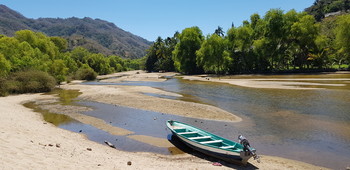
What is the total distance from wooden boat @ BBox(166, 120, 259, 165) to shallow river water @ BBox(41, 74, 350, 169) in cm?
143

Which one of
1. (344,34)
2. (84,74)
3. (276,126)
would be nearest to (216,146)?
(276,126)

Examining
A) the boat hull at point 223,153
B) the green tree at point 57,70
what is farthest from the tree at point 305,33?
the boat hull at point 223,153

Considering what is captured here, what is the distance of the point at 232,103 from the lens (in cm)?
2970

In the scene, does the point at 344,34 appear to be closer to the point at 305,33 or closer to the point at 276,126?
the point at 305,33

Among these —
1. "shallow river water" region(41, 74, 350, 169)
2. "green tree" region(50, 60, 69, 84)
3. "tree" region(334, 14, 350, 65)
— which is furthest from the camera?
"tree" region(334, 14, 350, 65)

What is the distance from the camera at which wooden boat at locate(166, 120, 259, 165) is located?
11.9m

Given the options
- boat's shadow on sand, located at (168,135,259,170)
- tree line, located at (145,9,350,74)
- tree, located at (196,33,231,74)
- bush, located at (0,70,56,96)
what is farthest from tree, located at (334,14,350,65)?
bush, located at (0,70,56,96)

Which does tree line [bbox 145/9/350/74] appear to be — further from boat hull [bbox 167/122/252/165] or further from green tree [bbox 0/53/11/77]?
boat hull [bbox 167/122/252/165]

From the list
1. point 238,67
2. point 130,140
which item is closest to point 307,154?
point 130,140

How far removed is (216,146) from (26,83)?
1549 inches

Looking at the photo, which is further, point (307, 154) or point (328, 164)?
point (307, 154)

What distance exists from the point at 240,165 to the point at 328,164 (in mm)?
4444

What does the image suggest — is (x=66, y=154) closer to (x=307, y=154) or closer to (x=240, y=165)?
(x=240, y=165)

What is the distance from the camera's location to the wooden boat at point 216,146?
39.0ft
